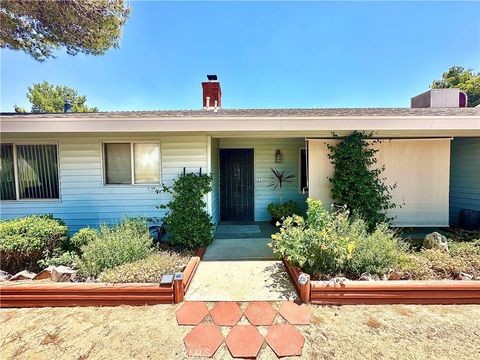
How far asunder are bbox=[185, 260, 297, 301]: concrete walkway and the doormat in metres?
1.71

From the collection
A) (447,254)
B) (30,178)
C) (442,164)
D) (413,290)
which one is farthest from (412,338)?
(30,178)

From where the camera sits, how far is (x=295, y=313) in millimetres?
2633

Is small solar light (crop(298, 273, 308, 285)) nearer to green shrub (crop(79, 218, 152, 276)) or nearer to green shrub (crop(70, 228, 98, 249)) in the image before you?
green shrub (crop(79, 218, 152, 276))

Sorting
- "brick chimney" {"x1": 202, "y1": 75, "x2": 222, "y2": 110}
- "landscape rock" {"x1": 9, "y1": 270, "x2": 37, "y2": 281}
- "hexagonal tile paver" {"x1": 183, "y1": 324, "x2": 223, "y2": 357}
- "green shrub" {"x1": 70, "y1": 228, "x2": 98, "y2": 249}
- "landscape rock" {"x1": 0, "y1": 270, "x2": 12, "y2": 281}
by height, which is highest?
"brick chimney" {"x1": 202, "y1": 75, "x2": 222, "y2": 110}

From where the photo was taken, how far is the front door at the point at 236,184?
22.3ft

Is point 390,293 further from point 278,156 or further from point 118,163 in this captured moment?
point 118,163

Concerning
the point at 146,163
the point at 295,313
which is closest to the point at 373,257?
the point at 295,313

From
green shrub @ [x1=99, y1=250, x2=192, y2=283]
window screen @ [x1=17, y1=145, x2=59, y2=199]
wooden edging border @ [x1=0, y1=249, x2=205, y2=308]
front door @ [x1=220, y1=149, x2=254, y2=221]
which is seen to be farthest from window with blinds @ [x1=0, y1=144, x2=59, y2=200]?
front door @ [x1=220, y1=149, x2=254, y2=221]

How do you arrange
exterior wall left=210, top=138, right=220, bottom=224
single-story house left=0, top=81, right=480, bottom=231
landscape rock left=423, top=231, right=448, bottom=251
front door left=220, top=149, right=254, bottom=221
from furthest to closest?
front door left=220, top=149, right=254, bottom=221 → exterior wall left=210, top=138, right=220, bottom=224 → single-story house left=0, top=81, right=480, bottom=231 → landscape rock left=423, top=231, right=448, bottom=251

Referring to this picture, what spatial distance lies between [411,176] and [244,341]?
5.43 metres

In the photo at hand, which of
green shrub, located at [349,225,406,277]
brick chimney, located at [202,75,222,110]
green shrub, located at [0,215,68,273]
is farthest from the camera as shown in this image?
brick chimney, located at [202,75,222,110]

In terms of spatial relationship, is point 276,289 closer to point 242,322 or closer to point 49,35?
point 242,322

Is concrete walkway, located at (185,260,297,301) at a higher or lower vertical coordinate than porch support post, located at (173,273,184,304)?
lower

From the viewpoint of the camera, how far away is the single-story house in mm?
4020
